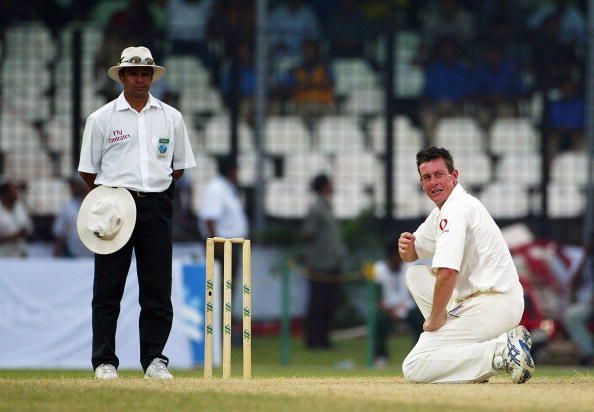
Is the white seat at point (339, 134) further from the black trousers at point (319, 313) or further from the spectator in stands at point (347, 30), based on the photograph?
the black trousers at point (319, 313)

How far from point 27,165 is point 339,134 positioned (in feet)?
12.5

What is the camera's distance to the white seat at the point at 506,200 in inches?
733

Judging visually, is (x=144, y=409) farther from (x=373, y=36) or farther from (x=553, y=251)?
(x=373, y=36)

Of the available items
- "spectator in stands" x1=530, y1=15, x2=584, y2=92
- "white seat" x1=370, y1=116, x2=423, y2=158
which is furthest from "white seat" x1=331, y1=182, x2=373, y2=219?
"spectator in stands" x1=530, y1=15, x2=584, y2=92

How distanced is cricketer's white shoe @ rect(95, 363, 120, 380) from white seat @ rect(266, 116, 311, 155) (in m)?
9.31

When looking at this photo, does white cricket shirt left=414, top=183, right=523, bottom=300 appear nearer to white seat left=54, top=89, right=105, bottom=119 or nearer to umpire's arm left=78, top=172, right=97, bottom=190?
umpire's arm left=78, top=172, right=97, bottom=190

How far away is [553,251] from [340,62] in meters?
3.65

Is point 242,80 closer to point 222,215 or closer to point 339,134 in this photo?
point 339,134

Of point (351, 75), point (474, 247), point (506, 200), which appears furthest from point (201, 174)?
point (474, 247)

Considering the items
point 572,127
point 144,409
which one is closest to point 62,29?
point 572,127

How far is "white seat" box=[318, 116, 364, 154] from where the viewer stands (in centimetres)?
1867

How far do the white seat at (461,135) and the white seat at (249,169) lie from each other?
209 cm

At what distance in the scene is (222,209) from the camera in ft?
55.4

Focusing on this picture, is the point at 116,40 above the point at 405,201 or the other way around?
above
